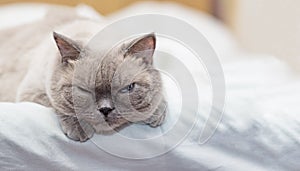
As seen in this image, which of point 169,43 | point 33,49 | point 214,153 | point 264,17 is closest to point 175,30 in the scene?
point 169,43

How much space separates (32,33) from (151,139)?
0.65m

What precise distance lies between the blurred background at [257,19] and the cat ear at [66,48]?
1.16 metres

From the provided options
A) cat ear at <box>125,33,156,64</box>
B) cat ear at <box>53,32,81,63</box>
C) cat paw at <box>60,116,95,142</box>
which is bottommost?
cat paw at <box>60,116,95,142</box>

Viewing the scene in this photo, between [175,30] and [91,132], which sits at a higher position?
[175,30]

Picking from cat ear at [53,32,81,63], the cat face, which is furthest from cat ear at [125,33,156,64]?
cat ear at [53,32,81,63]

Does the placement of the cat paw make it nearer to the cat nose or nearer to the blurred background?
the cat nose

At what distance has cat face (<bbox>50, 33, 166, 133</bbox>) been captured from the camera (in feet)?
2.96

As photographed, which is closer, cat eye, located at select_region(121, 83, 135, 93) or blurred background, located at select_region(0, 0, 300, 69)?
cat eye, located at select_region(121, 83, 135, 93)

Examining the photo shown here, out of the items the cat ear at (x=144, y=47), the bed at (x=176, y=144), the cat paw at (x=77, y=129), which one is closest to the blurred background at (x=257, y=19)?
the bed at (x=176, y=144)

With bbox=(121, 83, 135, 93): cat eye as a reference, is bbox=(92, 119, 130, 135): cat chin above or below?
below

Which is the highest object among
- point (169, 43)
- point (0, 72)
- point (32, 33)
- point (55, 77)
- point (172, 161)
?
point (169, 43)

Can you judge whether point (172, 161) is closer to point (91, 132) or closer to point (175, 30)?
point (91, 132)

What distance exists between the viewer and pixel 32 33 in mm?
1425

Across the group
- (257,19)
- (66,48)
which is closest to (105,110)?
(66,48)
